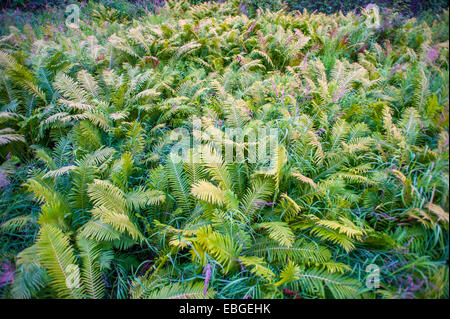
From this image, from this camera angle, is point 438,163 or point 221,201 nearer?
point 438,163

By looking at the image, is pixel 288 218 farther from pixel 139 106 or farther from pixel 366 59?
pixel 366 59

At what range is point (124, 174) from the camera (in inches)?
91.4

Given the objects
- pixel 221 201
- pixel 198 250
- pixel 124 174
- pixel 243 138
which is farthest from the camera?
pixel 243 138

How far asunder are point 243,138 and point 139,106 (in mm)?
1363

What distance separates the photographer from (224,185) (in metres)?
2.20

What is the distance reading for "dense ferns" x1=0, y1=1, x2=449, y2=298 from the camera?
5.65 ft

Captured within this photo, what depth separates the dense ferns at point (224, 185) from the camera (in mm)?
1724

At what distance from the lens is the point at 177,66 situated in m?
4.25

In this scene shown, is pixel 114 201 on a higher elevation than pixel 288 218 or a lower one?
higher
